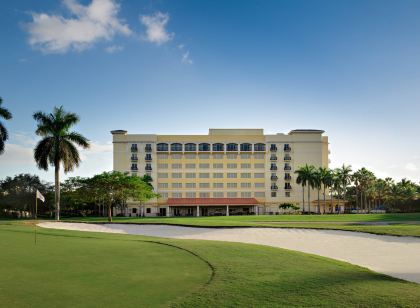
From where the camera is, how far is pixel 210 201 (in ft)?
360

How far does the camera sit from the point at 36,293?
31.4 feet

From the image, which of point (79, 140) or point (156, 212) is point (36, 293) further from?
point (156, 212)

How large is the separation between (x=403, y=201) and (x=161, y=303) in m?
120

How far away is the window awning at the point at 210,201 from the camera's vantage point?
10850 cm

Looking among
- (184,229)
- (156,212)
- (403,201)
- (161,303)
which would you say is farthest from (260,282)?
(403,201)

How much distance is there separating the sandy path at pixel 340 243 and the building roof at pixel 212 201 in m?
63.7

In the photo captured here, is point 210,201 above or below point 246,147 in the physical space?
below

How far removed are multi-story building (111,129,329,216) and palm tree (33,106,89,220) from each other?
5973 cm

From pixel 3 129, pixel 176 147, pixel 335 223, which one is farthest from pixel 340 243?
pixel 176 147

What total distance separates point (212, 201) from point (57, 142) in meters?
62.7

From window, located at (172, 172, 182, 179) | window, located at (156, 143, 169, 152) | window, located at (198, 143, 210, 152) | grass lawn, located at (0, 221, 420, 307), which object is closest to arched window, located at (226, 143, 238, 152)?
window, located at (198, 143, 210, 152)

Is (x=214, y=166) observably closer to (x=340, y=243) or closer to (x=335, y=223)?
(x=335, y=223)

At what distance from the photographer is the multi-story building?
11344cm

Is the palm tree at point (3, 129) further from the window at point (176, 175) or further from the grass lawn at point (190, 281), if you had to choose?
the window at point (176, 175)
